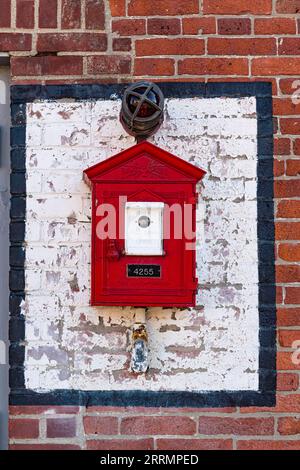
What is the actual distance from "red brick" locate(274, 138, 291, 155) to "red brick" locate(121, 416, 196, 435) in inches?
44.3

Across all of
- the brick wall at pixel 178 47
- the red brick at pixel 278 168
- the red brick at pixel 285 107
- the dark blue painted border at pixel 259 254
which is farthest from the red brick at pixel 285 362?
the red brick at pixel 285 107

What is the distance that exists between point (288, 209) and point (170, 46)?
2.68 feet

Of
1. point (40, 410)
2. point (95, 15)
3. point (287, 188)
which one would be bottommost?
point (40, 410)

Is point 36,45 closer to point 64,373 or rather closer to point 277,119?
point 277,119

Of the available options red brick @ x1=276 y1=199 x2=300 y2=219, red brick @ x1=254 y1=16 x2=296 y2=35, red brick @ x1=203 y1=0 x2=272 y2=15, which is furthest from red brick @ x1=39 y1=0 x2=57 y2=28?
red brick @ x1=276 y1=199 x2=300 y2=219

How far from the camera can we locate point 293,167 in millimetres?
2984

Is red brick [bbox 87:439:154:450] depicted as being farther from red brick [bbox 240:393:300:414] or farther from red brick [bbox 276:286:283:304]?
red brick [bbox 276:286:283:304]

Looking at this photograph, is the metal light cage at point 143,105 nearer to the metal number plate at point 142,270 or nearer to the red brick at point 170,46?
the red brick at point 170,46

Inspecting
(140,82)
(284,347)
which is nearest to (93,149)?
(140,82)

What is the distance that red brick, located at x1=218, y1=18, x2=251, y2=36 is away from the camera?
302cm

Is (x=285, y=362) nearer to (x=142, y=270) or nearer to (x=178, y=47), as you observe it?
(x=142, y=270)

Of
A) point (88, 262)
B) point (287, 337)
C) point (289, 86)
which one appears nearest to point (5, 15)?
point (88, 262)

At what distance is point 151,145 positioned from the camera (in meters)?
2.75

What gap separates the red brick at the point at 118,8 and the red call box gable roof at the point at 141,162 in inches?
25.3
